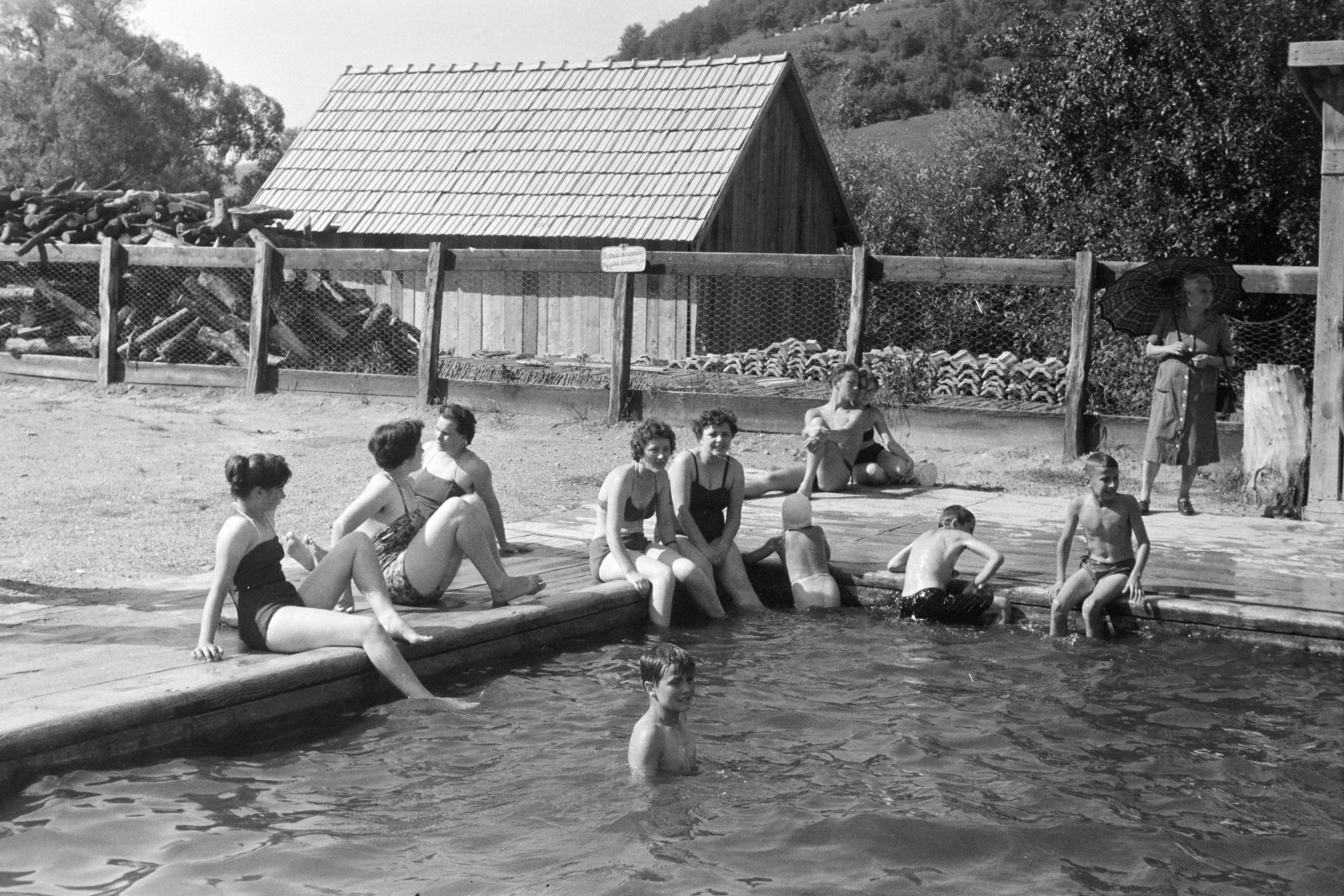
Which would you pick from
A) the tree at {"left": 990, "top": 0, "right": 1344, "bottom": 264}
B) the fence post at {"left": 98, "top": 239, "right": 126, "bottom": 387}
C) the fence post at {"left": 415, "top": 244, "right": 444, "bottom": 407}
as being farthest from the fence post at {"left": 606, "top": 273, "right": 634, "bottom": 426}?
the tree at {"left": 990, "top": 0, "right": 1344, "bottom": 264}

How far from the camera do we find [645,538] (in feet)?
27.5

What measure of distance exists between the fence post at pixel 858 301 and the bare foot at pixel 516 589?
5.75 metres

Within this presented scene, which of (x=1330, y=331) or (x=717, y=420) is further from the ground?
(x=1330, y=331)

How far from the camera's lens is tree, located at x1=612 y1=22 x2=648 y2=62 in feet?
376

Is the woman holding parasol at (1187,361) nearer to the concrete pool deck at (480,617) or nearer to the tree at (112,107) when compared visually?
the concrete pool deck at (480,617)

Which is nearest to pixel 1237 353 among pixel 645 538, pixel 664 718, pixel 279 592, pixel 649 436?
pixel 645 538

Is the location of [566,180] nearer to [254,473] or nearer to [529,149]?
[529,149]

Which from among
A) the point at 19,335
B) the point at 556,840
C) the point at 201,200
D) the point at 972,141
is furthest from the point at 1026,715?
the point at 972,141

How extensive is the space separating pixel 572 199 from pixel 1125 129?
7.56 meters

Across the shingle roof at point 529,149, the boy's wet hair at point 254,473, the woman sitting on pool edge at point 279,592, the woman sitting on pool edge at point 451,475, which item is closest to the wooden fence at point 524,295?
the shingle roof at point 529,149

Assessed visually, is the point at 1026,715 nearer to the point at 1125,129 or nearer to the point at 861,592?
the point at 861,592

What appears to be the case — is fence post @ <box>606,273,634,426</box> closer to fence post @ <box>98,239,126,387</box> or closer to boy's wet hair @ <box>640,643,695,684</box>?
fence post @ <box>98,239,126,387</box>

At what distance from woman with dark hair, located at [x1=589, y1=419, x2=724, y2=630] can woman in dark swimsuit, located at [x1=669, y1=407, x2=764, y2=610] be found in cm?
11

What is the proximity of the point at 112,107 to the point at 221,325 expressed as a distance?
3175cm
